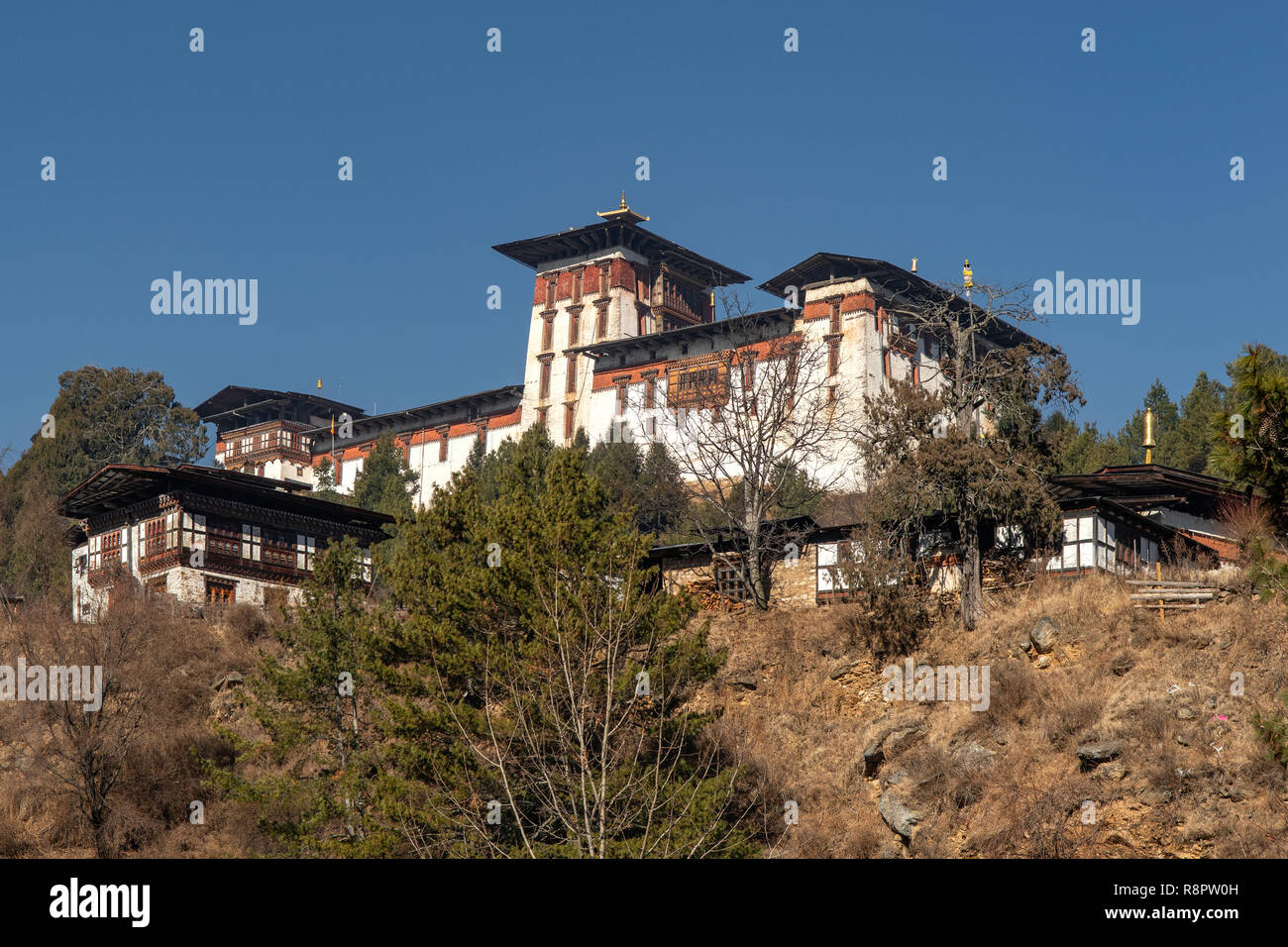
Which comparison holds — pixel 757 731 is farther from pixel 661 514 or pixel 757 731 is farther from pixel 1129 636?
pixel 661 514

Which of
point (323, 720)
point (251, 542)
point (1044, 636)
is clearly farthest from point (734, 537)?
point (251, 542)

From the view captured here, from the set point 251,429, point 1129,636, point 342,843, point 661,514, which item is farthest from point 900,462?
point 251,429

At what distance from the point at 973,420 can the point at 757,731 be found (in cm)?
1212

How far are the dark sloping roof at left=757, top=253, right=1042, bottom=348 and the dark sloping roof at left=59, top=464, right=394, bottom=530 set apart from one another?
1250 inches

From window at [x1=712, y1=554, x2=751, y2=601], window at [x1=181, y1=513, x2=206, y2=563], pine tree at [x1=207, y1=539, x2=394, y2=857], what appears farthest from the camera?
window at [x1=181, y1=513, x2=206, y2=563]

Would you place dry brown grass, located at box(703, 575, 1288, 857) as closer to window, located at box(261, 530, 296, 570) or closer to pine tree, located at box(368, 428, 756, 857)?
pine tree, located at box(368, 428, 756, 857)

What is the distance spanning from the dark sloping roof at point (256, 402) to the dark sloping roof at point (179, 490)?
4517cm

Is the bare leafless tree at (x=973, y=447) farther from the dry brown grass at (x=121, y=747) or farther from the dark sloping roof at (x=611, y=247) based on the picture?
the dark sloping roof at (x=611, y=247)

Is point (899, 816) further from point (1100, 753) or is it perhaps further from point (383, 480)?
point (383, 480)

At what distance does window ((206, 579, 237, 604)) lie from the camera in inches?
2110

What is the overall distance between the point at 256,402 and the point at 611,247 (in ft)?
96.1

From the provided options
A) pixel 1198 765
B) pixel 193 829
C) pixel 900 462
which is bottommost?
pixel 193 829

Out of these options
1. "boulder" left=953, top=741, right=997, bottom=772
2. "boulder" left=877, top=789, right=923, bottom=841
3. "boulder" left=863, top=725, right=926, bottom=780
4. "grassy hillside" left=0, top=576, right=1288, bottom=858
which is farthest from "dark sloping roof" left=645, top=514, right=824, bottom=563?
"boulder" left=877, top=789, right=923, bottom=841
